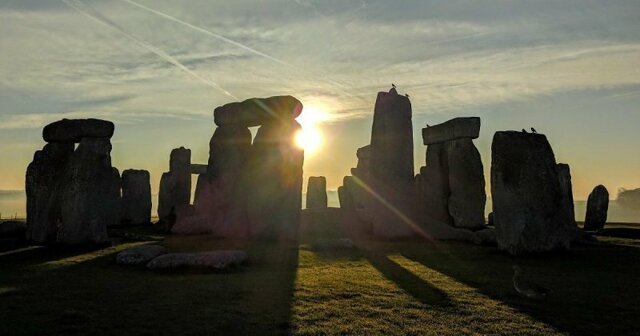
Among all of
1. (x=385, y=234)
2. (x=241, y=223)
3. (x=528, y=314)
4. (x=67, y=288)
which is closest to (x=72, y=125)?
(x=241, y=223)

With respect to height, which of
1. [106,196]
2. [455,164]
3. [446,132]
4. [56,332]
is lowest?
[56,332]

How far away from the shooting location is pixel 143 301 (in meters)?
8.30

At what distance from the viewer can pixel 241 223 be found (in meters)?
19.8

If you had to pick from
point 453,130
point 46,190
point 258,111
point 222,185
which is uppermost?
point 258,111

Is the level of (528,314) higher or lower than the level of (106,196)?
lower

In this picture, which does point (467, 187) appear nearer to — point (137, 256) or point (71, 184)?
point (137, 256)

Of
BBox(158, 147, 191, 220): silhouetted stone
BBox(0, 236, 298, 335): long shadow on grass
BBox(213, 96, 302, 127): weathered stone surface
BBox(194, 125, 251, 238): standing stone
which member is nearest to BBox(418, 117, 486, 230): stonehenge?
BBox(213, 96, 302, 127): weathered stone surface

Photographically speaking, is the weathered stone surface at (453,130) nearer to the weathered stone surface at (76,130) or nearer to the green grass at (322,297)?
the green grass at (322,297)

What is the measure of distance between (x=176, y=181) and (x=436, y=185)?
1403 centimetres

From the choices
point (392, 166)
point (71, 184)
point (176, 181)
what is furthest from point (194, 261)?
point (176, 181)

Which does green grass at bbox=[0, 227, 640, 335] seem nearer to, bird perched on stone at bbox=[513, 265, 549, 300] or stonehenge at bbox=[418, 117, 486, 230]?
bird perched on stone at bbox=[513, 265, 549, 300]

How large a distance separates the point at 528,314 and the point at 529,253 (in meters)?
6.53

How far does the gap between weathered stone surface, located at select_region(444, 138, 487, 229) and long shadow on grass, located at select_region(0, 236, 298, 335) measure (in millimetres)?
13928

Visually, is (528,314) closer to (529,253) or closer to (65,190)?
(529,253)
